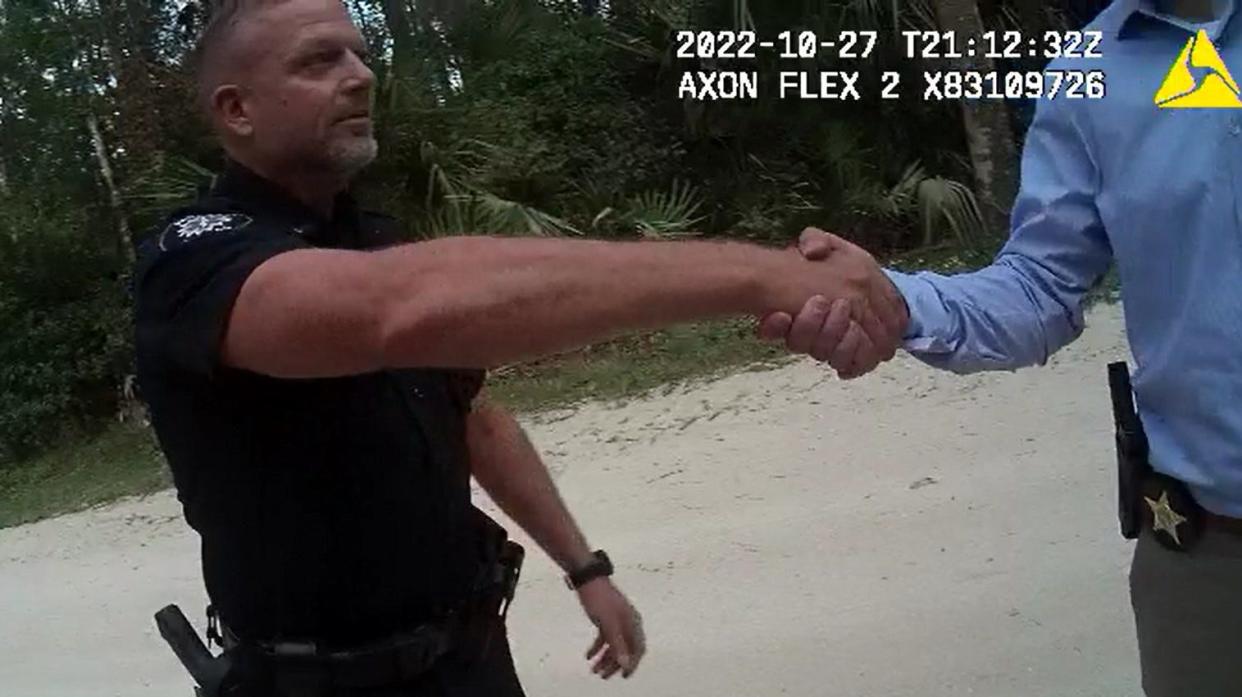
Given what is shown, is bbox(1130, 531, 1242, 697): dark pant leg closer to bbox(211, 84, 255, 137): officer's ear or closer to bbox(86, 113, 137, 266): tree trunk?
bbox(211, 84, 255, 137): officer's ear

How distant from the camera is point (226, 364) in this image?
1403 millimetres

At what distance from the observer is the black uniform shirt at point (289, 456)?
4.77 ft

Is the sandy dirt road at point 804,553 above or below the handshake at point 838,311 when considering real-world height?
below

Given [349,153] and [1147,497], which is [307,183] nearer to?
[349,153]

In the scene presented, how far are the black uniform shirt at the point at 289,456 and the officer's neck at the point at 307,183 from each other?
16 mm

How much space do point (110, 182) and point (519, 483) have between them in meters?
8.42

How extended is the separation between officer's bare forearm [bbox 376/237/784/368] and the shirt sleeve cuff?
62cm

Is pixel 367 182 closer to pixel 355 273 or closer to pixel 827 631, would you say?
pixel 827 631

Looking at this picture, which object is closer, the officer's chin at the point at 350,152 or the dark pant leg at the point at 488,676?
the officer's chin at the point at 350,152

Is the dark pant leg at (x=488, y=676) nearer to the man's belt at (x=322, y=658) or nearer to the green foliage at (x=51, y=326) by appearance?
the man's belt at (x=322, y=658)

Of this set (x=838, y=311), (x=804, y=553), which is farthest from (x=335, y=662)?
(x=804, y=553)

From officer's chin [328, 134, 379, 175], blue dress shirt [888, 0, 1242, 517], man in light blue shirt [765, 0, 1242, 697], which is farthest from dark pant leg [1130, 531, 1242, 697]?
officer's chin [328, 134, 379, 175]

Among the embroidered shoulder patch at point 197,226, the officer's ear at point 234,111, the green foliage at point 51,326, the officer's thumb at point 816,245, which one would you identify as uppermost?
the officer's ear at point 234,111

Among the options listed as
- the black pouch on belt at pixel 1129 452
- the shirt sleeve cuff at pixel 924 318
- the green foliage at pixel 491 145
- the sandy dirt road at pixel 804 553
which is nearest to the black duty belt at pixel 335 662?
the shirt sleeve cuff at pixel 924 318
